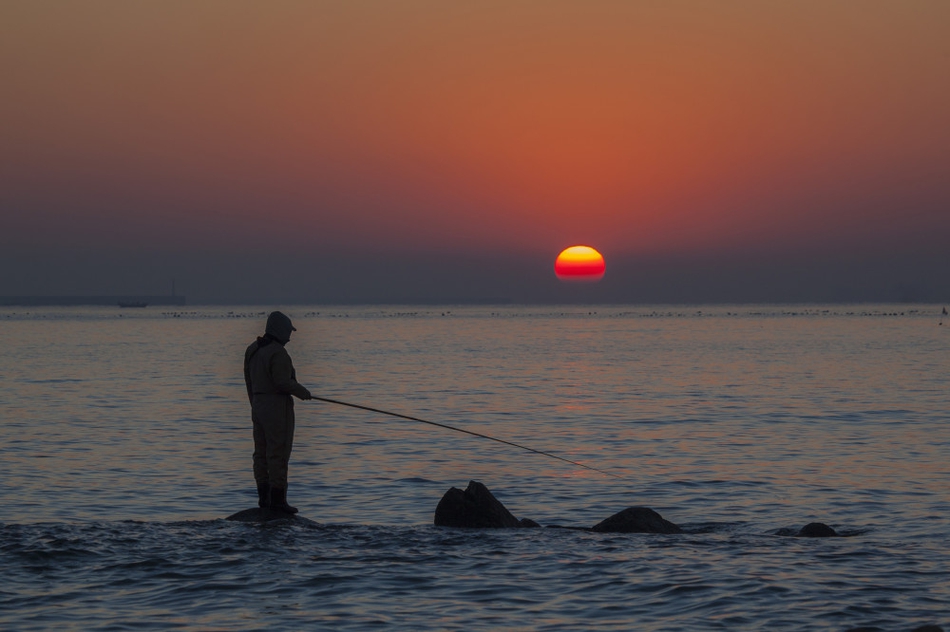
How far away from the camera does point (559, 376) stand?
49625 mm

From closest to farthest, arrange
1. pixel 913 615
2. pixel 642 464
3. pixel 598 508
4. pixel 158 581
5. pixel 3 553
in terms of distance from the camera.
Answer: pixel 913 615 → pixel 158 581 → pixel 3 553 → pixel 598 508 → pixel 642 464

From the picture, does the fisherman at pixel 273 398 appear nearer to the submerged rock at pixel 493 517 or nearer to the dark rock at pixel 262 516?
the dark rock at pixel 262 516

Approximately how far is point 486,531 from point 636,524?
6.23 feet

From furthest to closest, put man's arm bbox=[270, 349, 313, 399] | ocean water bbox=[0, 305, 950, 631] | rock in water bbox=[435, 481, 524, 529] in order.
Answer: rock in water bbox=[435, 481, 524, 529]
man's arm bbox=[270, 349, 313, 399]
ocean water bbox=[0, 305, 950, 631]

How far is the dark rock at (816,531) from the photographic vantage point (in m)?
13.2

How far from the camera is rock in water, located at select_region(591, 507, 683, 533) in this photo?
13414 mm

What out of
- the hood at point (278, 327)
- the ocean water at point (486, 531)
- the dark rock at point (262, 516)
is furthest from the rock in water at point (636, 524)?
the hood at point (278, 327)

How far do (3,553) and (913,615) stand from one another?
30.8 ft

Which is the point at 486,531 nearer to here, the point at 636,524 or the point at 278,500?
the point at 636,524

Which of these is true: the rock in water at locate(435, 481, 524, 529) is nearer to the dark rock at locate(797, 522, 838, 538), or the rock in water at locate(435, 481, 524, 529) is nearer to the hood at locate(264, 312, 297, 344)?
the hood at locate(264, 312, 297, 344)

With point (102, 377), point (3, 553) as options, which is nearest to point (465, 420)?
point (3, 553)

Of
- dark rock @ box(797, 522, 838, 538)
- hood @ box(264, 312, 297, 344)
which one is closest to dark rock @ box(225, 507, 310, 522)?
hood @ box(264, 312, 297, 344)

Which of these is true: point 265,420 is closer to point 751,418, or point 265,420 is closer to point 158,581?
point 158,581

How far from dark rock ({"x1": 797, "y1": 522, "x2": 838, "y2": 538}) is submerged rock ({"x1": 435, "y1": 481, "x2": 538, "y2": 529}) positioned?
337cm
